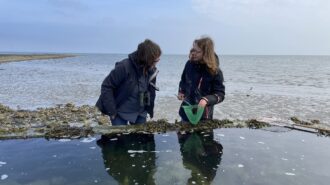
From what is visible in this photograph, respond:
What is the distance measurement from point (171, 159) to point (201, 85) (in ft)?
5.08

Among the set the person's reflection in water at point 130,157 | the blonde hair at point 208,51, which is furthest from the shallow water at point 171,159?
the blonde hair at point 208,51

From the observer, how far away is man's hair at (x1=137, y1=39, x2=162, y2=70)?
5.32 meters

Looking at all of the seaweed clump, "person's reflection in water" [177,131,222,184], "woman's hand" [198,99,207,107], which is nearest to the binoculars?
"person's reflection in water" [177,131,222,184]

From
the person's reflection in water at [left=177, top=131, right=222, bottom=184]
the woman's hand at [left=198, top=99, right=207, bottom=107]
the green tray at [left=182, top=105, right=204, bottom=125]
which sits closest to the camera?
the person's reflection in water at [left=177, top=131, right=222, bottom=184]

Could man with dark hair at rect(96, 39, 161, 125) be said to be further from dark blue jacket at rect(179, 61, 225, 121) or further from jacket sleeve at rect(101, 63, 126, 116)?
dark blue jacket at rect(179, 61, 225, 121)

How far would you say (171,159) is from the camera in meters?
4.95

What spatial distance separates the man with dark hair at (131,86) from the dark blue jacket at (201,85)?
0.57m

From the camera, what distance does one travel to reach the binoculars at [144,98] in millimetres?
5863

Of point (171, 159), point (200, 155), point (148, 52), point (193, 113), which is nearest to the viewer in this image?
point (171, 159)

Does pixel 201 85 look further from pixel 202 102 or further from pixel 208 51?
pixel 208 51

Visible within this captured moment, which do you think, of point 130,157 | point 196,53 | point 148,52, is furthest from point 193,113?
point 130,157

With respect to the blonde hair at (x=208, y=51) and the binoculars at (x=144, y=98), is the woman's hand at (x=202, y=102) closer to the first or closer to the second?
the blonde hair at (x=208, y=51)

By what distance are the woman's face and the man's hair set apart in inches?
22.5

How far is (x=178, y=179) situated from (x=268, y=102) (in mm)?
16726
